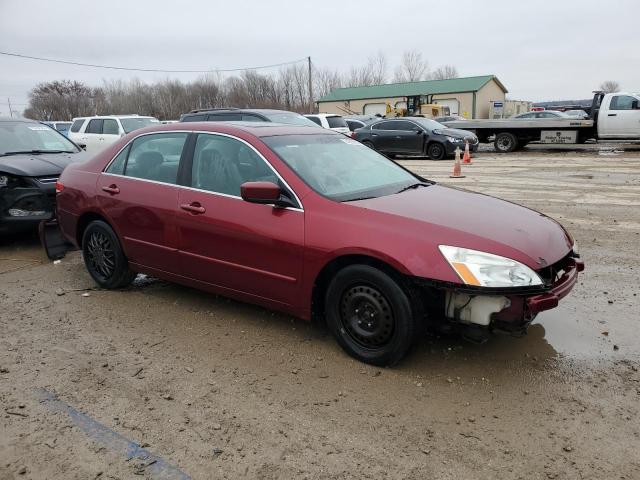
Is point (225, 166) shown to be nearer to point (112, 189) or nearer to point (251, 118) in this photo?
point (112, 189)

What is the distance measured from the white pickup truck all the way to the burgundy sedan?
16425mm

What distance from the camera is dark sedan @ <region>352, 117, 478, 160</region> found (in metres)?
18.2

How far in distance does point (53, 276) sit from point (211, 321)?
7.93ft

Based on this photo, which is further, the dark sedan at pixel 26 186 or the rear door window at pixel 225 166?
the dark sedan at pixel 26 186

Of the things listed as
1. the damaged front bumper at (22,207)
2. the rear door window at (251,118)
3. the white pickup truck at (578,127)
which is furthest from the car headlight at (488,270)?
the white pickup truck at (578,127)

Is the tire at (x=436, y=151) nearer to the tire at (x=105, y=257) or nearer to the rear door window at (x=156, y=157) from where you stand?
the rear door window at (x=156, y=157)

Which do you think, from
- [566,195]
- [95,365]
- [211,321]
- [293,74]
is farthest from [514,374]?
[293,74]

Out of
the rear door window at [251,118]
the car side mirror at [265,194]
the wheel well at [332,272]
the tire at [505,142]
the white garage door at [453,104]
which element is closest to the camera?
the wheel well at [332,272]

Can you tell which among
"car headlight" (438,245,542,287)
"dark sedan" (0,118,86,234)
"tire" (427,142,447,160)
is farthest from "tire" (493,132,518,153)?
"car headlight" (438,245,542,287)

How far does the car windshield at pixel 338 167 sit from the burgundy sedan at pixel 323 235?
0.6 inches

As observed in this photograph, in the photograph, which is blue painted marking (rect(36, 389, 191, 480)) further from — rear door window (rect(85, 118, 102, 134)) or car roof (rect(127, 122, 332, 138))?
rear door window (rect(85, 118, 102, 134))

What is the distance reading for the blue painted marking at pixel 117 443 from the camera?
2.63 metres

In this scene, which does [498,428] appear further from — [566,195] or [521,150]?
[521,150]

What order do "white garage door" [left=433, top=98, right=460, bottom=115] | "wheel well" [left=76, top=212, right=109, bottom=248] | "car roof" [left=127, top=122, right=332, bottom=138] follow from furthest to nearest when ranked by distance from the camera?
1. "white garage door" [left=433, top=98, right=460, bottom=115]
2. "wheel well" [left=76, top=212, right=109, bottom=248]
3. "car roof" [left=127, top=122, right=332, bottom=138]
